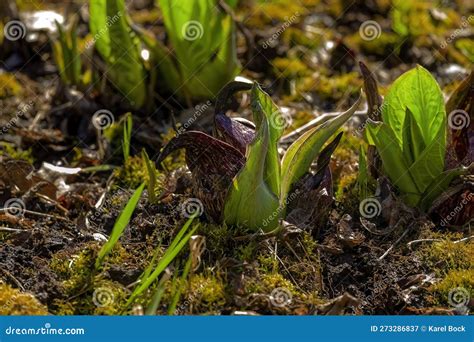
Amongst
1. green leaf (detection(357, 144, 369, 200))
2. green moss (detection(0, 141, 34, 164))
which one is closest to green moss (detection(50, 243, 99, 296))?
green moss (detection(0, 141, 34, 164))

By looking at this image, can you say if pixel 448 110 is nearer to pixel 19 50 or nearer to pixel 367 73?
pixel 367 73

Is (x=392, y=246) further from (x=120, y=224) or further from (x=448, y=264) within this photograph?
(x=120, y=224)

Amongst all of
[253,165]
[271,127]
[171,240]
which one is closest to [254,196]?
[253,165]

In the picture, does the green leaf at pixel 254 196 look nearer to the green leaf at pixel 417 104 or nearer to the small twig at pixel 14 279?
the green leaf at pixel 417 104

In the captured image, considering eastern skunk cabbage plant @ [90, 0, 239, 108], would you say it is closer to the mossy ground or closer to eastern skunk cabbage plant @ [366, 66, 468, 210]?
the mossy ground

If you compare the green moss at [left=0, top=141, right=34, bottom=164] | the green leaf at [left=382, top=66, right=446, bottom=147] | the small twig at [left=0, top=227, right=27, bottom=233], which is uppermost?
the green leaf at [left=382, top=66, right=446, bottom=147]
